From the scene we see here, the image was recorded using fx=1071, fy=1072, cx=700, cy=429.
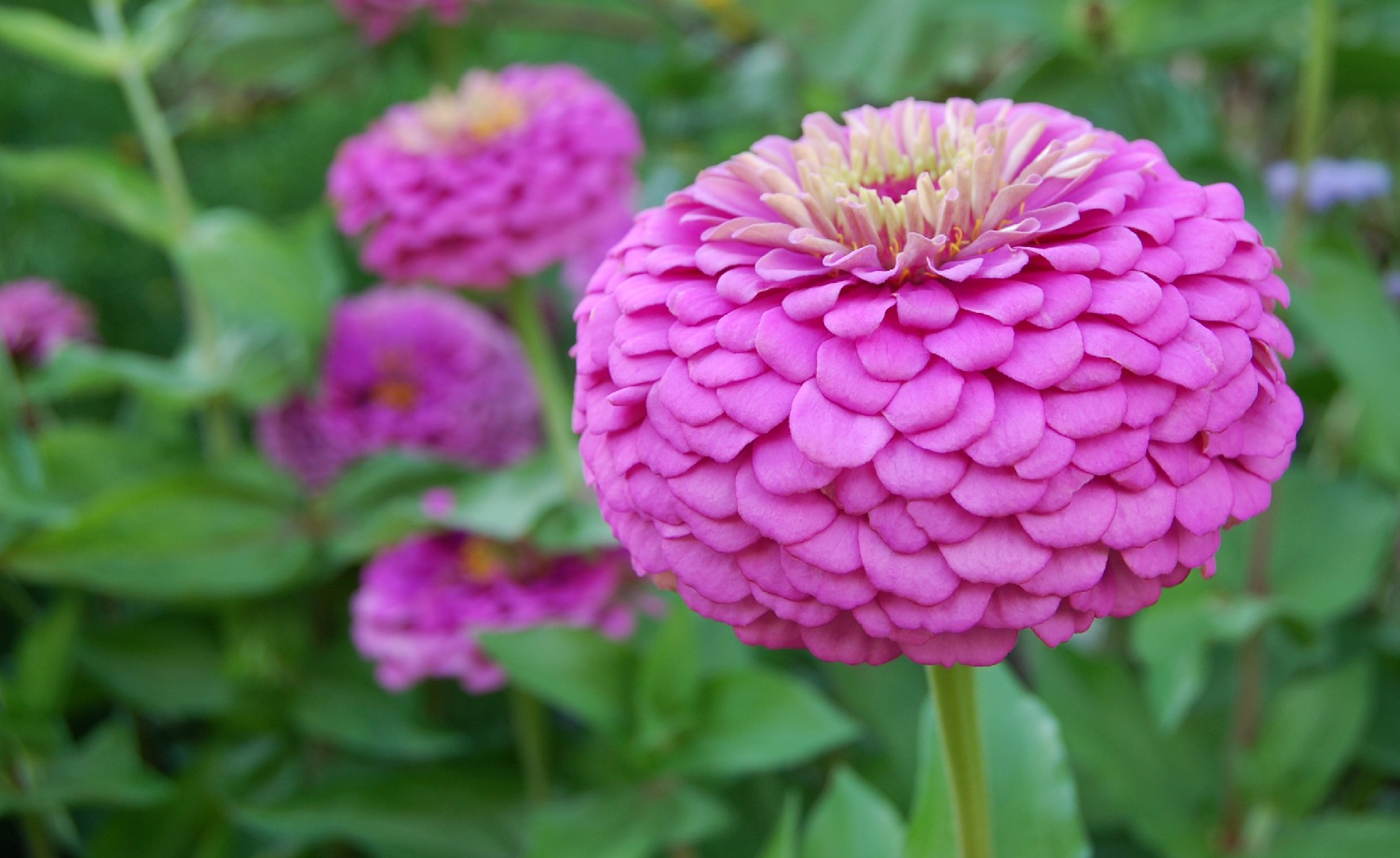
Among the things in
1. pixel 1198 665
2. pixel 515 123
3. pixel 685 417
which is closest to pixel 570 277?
pixel 515 123

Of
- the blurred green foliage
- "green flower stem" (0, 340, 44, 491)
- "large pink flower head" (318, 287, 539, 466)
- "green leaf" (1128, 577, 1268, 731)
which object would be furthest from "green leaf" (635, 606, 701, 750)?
"green flower stem" (0, 340, 44, 491)

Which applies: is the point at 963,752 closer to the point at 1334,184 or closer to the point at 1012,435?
the point at 1012,435

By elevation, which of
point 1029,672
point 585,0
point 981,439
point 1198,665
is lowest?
point 1029,672

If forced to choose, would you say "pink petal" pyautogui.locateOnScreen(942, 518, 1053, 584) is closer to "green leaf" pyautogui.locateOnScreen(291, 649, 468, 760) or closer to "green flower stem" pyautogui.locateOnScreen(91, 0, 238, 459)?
"green leaf" pyautogui.locateOnScreen(291, 649, 468, 760)

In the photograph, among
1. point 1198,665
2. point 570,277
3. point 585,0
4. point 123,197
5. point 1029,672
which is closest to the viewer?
point 1198,665

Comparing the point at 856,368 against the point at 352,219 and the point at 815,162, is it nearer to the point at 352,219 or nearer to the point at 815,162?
the point at 815,162

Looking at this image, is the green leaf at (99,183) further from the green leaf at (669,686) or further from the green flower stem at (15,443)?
the green leaf at (669,686)

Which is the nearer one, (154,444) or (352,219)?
(352,219)

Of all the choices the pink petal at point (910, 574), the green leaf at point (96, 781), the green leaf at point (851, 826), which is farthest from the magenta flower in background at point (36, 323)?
the pink petal at point (910, 574)
